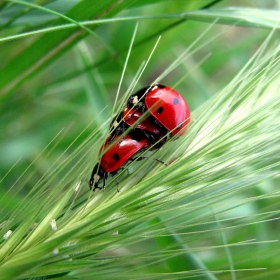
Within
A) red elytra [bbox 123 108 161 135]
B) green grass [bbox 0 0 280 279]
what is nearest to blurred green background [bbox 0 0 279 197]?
green grass [bbox 0 0 280 279]

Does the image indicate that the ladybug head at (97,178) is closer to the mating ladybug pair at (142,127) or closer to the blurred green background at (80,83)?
the mating ladybug pair at (142,127)

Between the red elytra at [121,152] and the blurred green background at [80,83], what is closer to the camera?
the red elytra at [121,152]

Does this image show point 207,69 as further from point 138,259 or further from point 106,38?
point 138,259

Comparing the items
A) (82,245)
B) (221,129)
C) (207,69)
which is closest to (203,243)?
(207,69)

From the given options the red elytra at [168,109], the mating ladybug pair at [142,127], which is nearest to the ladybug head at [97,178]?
the mating ladybug pair at [142,127]

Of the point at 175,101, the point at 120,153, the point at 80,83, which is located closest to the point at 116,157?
the point at 120,153
